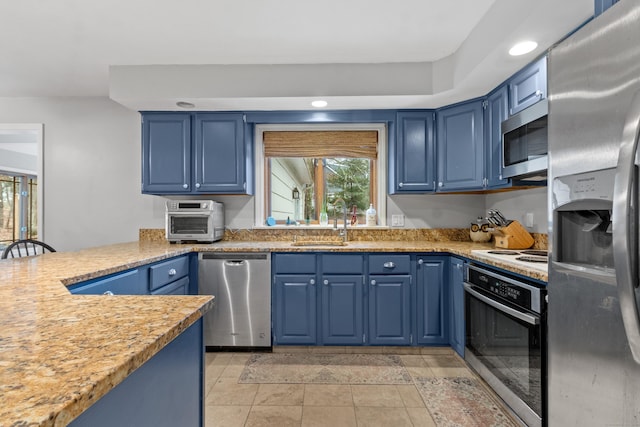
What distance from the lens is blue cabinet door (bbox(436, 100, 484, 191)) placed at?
9.39ft

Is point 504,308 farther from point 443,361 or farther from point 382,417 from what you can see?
point 443,361

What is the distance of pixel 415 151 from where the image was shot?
10.5 ft

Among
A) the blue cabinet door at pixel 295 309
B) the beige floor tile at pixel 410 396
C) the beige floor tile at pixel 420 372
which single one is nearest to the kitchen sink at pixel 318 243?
the blue cabinet door at pixel 295 309

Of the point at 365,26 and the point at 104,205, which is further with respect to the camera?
the point at 104,205

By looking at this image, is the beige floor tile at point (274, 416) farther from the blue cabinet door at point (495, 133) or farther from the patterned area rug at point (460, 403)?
the blue cabinet door at point (495, 133)

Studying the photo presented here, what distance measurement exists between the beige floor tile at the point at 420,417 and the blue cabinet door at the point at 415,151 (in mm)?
1806

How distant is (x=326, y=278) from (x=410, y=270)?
27.0 inches

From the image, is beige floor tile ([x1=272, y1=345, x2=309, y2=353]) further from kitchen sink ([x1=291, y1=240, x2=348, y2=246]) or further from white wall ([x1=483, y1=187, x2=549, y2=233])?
white wall ([x1=483, y1=187, x2=549, y2=233])

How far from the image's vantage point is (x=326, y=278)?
2.86 metres

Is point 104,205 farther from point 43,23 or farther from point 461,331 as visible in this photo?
point 461,331

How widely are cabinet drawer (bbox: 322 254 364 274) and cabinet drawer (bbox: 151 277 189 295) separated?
1.13m

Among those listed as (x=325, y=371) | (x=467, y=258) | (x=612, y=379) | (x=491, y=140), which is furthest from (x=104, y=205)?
(x=612, y=379)

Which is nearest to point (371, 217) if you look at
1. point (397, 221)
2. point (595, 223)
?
point (397, 221)

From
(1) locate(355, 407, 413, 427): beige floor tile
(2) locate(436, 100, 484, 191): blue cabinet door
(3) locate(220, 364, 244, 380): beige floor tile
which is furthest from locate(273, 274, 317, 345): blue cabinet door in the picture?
(2) locate(436, 100, 484, 191): blue cabinet door
